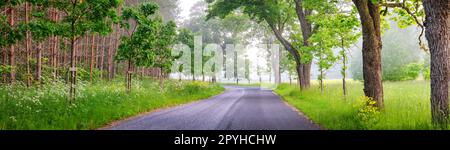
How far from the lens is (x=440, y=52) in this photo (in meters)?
8.80

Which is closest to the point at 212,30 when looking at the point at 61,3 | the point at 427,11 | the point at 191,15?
the point at 191,15

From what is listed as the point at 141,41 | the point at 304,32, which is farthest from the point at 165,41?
the point at 304,32

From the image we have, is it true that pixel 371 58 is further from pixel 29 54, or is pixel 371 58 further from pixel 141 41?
pixel 29 54

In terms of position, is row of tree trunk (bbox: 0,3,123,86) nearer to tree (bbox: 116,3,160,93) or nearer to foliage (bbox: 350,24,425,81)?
tree (bbox: 116,3,160,93)

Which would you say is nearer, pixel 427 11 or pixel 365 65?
pixel 427 11

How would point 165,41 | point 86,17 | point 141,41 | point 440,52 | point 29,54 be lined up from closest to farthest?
point 440,52 → point 86,17 → point 141,41 → point 29,54 → point 165,41

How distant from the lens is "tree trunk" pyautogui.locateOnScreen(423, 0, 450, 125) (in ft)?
28.7

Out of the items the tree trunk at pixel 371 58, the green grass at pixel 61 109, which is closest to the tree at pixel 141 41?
the green grass at pixel 61 109

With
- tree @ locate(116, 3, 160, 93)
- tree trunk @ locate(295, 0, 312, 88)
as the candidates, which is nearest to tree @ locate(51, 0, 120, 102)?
tree @ locate(116, 3, 160, 93)

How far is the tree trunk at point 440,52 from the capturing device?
8758 mm

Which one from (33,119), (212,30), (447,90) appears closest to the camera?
(447,90)
